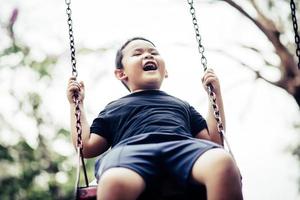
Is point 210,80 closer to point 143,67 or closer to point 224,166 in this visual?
point 143,67

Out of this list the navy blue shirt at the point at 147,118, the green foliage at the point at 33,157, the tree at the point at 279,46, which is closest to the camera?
the navy blue shirt at the point at 147,118

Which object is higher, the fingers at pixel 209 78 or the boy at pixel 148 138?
the fingers at pixel 209 78

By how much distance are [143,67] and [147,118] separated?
11.1 inches

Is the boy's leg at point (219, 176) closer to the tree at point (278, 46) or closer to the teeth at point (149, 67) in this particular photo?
the teeth at point (149, 67)

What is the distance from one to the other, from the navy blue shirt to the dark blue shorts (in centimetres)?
11

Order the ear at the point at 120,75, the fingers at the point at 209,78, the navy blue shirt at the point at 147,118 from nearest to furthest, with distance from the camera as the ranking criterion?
1. the navy blue shirt at the point at 147,118
2. the fingers at the point at 209,78
3. the ear at the point at 120,75

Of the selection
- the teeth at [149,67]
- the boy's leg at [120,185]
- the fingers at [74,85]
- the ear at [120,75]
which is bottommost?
the boy's leg at [120,185]

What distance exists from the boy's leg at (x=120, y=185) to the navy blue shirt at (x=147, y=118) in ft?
0.83

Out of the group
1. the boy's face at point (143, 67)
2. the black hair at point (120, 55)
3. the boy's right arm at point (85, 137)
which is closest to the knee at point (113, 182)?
the boy's right arm at point (85, 137)

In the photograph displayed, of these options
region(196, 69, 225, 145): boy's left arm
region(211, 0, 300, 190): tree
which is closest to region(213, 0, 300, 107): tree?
region(211, 0, 300, 190): tree

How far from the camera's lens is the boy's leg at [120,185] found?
1256mm

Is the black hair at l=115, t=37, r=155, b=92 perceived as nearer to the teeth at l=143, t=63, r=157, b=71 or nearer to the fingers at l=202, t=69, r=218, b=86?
the teeth at l=143, t=63, r=157, b=71

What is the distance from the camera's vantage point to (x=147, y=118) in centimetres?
167

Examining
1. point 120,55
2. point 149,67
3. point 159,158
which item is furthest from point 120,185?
point 120,55
